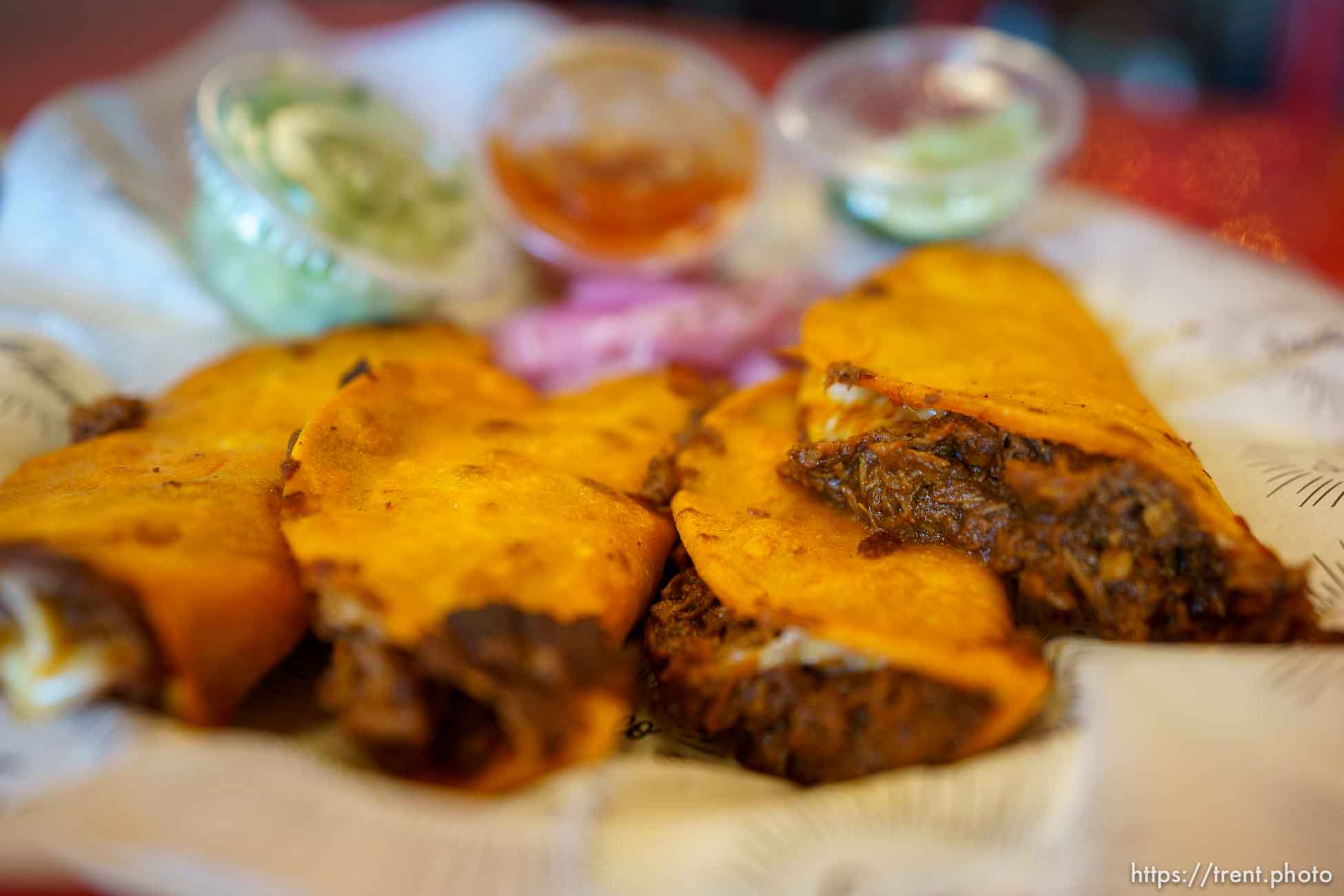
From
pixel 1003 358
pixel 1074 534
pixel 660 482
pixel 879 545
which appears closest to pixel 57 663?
pixel 660 482

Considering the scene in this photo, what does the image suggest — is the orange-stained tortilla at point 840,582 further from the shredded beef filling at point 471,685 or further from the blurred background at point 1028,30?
the blurred background at point 1028,30

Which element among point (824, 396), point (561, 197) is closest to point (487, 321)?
point (561, 197)

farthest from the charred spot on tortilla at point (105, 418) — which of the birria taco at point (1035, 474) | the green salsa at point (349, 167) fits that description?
the birria taco at point (1035, 474)

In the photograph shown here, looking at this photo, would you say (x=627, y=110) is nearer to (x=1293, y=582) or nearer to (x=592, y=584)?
(x=592, y=584)

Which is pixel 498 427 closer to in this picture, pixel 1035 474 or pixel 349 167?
pixel 1035 474

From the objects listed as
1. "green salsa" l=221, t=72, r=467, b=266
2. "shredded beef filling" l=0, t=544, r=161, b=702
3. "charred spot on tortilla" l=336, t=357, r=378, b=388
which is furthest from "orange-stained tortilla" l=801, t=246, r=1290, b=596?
"green salsa" l=221, t=72, r=467, b=266

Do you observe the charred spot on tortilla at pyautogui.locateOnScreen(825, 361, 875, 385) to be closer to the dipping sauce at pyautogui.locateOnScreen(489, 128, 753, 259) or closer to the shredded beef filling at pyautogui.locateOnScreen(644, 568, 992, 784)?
the shredded beef filling at pyautogui.locateOnScreen(644, 568, 992, 784)
